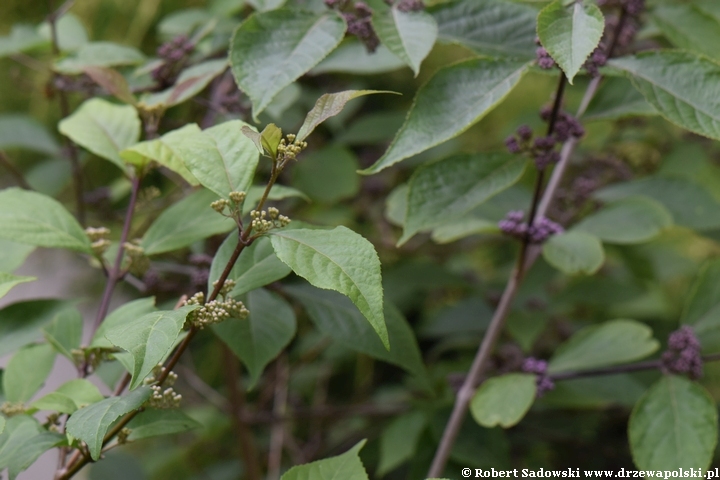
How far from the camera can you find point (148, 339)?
0.45 m

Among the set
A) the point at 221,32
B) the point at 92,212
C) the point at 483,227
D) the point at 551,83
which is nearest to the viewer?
the point at 483,227

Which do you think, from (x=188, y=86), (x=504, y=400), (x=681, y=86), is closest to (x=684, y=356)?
(x=504, y=400)

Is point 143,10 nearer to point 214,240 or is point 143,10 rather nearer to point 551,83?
point 214,240

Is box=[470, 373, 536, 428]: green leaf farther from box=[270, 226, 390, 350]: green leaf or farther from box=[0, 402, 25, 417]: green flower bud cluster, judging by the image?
box=[0, 402, 25, 417]: green flower bud cluster

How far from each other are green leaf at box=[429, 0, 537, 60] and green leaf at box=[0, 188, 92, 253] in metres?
0.44

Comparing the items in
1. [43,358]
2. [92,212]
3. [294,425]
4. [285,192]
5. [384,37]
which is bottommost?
[294,425]

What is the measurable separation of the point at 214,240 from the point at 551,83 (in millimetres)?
813

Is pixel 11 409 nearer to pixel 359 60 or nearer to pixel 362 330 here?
pixel 362 330

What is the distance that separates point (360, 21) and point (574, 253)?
35cm

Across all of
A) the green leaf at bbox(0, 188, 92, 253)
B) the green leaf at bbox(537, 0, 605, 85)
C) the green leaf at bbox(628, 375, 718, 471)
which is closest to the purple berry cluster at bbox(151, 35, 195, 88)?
the green leaf at bbox(0, 188, 92, 253)

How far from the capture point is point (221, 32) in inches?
36.8

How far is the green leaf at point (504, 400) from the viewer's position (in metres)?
0.74

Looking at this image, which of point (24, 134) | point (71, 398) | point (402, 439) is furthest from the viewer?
point (24, 134)

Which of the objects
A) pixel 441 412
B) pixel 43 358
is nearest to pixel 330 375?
pixel 441 412
